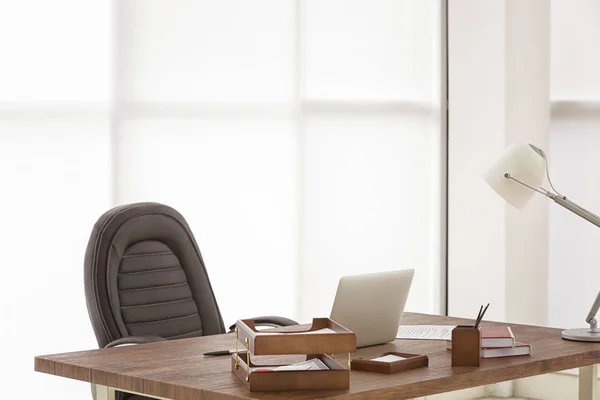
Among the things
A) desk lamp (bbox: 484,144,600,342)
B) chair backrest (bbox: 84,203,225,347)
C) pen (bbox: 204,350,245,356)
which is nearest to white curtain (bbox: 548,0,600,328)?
desk lamp (bbox: 484,144,600,342)

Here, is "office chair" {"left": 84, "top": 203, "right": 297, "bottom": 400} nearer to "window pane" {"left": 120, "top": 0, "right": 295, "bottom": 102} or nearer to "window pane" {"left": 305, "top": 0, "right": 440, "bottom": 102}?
"window pane" {"left": 120, "top": 0, "right": 295, "bottom": 102}

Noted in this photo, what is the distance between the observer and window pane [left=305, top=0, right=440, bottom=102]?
17.4 ft

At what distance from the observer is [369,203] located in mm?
5574

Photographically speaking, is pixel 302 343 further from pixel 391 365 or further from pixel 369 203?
pixel 369 203

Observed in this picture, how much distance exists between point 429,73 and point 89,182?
7.90 feet

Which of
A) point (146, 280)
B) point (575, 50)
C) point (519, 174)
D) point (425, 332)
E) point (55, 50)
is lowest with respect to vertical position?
point (425, 332)

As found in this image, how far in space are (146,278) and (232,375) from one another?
127cm

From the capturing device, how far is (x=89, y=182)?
14.3ft

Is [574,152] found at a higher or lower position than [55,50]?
lower

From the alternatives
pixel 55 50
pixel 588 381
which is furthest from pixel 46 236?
pixel 588 381

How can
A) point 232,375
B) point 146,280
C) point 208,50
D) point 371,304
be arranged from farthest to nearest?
point 208,50, point 146,280, point 371,304, point 232,375

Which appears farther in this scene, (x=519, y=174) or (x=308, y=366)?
(x=519, y=174)

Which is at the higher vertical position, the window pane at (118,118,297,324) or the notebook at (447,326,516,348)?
the window pane at (118,118,297,324)

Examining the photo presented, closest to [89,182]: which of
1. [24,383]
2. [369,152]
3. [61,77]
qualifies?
[61,77]
